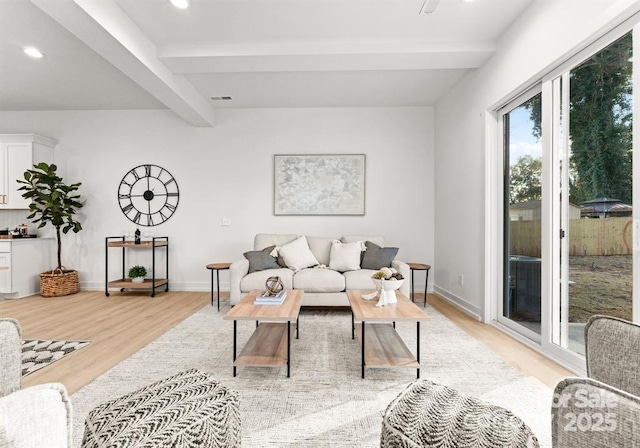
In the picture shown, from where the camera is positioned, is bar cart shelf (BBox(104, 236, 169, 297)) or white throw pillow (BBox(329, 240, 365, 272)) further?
bar cart shelf (BBox(104, 236, 169, 297))

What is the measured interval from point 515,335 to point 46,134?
280 inches

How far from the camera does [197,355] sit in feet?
8.34

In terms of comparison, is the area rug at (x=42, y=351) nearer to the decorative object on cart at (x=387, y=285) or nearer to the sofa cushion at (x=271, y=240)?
the sofa cushion at (x=271, y=240)

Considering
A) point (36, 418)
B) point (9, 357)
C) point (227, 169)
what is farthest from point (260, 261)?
point (36, 418)

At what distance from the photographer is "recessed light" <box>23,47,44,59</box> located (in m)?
3.34

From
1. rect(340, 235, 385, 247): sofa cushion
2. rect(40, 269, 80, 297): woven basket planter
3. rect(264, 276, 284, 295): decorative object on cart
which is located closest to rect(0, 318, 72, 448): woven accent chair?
rect(264, 276, 284, 295): decorative object on cart

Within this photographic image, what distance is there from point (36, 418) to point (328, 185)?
4.53 m

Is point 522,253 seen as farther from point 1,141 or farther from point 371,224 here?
point 1,141

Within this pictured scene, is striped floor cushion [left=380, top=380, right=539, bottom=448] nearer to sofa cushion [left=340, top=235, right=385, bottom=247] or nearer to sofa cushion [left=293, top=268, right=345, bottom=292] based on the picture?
sofa cushion [left=293, top=268, right=345, bottom=292]

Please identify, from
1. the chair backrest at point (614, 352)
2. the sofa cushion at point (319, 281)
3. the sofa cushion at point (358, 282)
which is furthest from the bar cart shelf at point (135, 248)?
the chair backrest at point (614, 352)

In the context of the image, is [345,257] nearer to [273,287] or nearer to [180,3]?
[273,287]

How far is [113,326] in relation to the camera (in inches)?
130

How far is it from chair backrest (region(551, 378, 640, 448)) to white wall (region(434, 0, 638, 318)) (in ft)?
7.47

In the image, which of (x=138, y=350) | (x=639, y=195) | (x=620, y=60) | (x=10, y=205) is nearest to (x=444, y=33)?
(x=620, y=60)
